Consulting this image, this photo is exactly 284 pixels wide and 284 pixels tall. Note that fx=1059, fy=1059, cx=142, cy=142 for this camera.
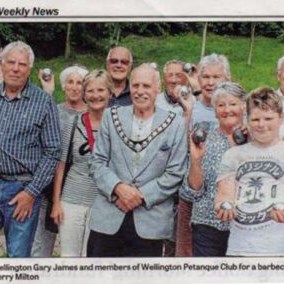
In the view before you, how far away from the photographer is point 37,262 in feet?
16.7

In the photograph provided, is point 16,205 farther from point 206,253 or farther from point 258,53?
point 258,53

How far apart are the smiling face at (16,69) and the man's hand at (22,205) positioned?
503mm

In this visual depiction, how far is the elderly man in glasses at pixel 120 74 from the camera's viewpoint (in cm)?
499

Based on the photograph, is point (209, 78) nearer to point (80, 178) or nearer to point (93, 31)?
point (93, 31)

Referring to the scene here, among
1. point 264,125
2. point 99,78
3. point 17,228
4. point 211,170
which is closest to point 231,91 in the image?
point 264,125

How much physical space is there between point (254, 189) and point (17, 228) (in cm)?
114

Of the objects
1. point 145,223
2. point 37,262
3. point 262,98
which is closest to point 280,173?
point 262,98

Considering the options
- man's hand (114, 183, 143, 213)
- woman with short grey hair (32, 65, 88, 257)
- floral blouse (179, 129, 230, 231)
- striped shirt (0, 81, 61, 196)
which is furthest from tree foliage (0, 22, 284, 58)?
man's hand (114, 183, 143, 213)

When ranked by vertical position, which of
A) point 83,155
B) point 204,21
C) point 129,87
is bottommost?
point 83,155

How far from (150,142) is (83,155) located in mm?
327

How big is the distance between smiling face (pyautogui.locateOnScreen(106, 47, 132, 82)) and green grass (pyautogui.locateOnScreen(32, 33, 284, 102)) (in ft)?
0.10

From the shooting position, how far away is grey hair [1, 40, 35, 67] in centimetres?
497

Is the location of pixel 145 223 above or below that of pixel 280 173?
below

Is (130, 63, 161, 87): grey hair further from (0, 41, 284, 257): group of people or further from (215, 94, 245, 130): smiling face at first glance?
(215, 94, 245, 130): smiling face
